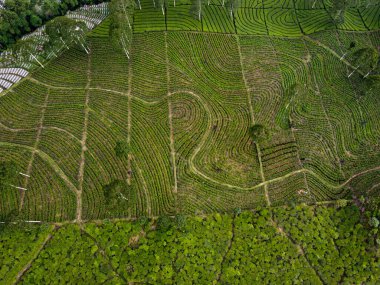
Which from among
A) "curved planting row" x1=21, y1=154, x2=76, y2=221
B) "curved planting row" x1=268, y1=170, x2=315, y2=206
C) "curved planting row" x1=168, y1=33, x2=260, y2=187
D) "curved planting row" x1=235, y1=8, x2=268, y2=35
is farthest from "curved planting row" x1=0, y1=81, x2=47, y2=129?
"curved planting row" x1=235, y1=8, x2=268, y2=35

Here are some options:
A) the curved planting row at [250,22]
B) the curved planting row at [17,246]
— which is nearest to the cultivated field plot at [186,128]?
the curved planting row at [250,22]

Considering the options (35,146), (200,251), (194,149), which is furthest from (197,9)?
(200,251)

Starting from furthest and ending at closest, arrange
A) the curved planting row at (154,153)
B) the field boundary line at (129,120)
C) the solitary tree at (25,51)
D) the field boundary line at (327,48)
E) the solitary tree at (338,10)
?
the solitary tree at (338,10) → the field boundary line at (327,48) → the solitary tree at (25,51) → the field boundary line at (129,120) → the curved planting row at (154,153)

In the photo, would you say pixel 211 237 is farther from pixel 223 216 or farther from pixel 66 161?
pixel 66 161

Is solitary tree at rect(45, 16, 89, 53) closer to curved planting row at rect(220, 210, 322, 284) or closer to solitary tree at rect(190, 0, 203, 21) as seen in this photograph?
solitary tree at rect(190, 0, 203, 21)

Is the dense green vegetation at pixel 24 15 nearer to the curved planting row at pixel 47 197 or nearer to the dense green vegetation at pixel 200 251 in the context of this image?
the curved planting row at pixel 47 197

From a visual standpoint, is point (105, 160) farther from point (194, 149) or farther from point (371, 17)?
point (371, 17)

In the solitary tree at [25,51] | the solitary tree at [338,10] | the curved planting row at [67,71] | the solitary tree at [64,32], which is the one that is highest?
the solitary tree at [338,10]
